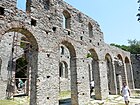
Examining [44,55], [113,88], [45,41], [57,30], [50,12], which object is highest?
[50,12]

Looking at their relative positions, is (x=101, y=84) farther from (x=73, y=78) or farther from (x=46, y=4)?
(x=46, y=4)

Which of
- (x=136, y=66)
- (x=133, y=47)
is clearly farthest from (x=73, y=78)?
(x=133, y=47)

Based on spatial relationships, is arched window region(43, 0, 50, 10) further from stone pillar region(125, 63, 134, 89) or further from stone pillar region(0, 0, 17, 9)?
stone pillar region(125, 63, 134, 89)

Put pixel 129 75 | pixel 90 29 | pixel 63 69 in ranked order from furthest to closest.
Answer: pixel 63 69, pixel 129 75, pixel 90 29

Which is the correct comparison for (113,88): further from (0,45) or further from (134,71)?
(0,45)

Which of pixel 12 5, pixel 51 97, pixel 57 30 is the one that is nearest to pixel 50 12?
pixel 57 30

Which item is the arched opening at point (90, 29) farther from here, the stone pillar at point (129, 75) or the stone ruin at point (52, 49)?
the stone pillar at point (129, 75)

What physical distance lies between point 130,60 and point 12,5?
1787 centimetres

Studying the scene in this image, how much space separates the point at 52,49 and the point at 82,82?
11.4 ft

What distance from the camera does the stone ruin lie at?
29.8ft

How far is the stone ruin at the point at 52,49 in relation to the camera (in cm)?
908

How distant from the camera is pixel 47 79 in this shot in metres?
9.64

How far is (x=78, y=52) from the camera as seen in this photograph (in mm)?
12539

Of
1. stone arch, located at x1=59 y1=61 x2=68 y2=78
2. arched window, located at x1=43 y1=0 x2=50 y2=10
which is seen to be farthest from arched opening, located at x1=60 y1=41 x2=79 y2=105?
stone arch, located at x1=59 y1=61 x2=68 y2=78
